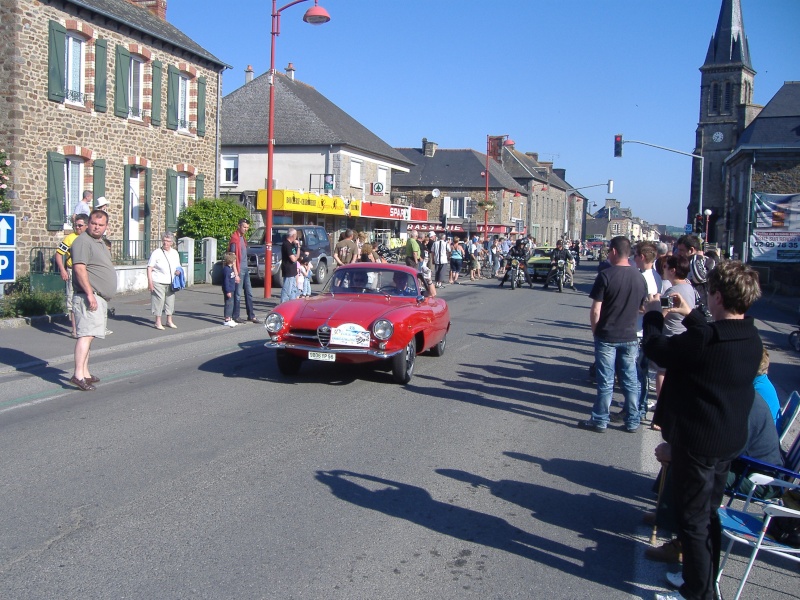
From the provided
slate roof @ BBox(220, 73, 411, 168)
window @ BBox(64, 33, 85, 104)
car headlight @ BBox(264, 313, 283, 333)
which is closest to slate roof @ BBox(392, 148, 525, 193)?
slate roof @ BBox(220, 73, 411, 168)

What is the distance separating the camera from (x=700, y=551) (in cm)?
371

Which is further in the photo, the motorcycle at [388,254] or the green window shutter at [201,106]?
the motorcycle at [388,254]

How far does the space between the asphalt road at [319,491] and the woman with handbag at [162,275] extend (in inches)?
148

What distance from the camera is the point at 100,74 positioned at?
20906 millimetres

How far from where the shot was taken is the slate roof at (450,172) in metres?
64.1

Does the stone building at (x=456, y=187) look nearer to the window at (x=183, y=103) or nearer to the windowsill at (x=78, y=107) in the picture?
the window at (x=183, y=103)

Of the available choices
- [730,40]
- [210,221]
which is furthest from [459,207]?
[210,221]

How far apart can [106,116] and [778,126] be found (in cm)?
3545

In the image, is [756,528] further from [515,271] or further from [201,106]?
[201,106]

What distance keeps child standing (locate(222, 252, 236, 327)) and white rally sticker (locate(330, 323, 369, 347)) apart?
571cm

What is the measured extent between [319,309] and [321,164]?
32.3 meters

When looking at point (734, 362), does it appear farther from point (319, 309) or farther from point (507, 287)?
point (507, 287)

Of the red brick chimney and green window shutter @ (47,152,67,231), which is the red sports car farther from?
the red brick chimney

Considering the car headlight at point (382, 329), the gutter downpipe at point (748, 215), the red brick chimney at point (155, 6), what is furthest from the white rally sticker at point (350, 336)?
the gutter downpipe at point (748, 215)
